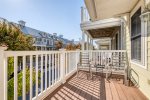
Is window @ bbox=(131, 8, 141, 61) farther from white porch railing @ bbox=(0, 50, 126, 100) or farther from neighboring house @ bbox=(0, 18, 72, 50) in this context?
neighboring house @ bbox=(0, 18, 72, 50)

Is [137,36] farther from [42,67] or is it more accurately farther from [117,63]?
[42,67]

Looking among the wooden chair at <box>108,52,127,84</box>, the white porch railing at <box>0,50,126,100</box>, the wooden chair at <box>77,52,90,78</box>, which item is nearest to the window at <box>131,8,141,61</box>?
the wooden chair at <box>108,52,127,84</box>

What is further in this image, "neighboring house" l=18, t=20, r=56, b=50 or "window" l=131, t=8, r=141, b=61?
"neighboring house" l=18, t=20, r=56, b=50

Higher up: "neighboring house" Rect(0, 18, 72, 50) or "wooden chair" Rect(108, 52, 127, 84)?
"neighboring house" Rect(0, 18, 72, 50)

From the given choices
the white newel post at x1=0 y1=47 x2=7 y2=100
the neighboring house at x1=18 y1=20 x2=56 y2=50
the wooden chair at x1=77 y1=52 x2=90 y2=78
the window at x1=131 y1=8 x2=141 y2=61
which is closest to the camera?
the white newel post at x1=0 y1=47 x2=7 y2=100

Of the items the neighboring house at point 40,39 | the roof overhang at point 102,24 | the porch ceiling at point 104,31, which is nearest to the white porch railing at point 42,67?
the roof overhang at point 102,24

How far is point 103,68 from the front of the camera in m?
4.98

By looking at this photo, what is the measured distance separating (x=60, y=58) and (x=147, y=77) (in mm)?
2241

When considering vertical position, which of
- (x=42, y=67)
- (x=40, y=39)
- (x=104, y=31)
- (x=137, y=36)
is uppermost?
(x=40, y=39)

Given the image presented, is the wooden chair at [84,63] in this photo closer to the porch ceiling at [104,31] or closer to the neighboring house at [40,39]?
the porch ceiling at [104,31]

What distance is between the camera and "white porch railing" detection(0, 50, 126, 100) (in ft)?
5.44

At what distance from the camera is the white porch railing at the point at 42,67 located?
1.66m

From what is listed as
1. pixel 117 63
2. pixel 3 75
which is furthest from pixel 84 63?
pixel 3 75

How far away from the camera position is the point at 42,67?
2686 mm
